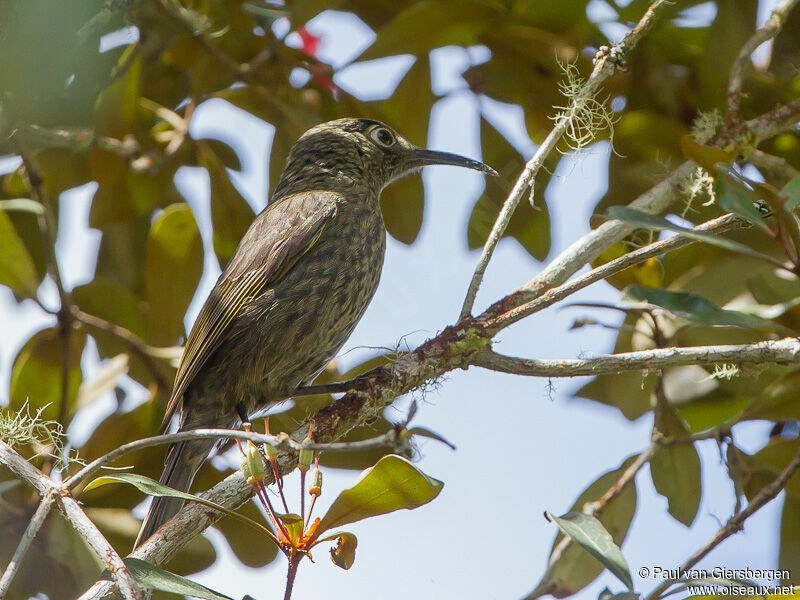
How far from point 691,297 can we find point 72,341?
232 cm

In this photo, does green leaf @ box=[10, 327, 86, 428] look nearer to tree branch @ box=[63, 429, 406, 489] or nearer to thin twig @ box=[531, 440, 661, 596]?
tree branch @ box=[63, 429, 406, 489]

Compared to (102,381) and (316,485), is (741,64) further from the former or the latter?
(102,381)

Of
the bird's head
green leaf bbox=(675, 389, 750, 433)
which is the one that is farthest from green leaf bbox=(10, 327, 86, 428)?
green leaf bbox=(675, 389, 750, 433)

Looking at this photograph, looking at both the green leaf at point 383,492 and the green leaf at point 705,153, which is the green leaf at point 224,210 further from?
the green leaf at point 705,153

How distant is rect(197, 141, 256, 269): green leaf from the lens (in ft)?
12.0

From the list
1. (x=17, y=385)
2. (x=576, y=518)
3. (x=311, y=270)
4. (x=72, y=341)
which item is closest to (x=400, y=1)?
(x=311, y=270)

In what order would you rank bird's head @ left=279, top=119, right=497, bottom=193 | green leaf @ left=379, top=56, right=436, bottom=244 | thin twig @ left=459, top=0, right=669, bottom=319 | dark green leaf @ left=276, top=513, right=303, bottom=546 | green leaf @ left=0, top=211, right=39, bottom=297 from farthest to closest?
bird's head @ left=279, top=119, right=497, bottom=193 → green leaf @ left=379, top=56, right=436, bottom=244 → green leaf @ left=0, top=211, right=39, bottom=297 → thin twig @ left=459, top=0, right=669, bottom=319 → dark green leaf @ left=276, top=513, right=303, bottom=546

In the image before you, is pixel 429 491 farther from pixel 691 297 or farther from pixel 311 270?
pixel 311 270

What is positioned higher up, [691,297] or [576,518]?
[691,297]

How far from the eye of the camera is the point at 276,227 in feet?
11.4

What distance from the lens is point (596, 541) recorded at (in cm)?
197

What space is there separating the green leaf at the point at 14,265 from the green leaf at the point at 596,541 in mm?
2153

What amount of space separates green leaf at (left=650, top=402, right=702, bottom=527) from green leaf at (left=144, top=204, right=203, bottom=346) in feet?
5.81

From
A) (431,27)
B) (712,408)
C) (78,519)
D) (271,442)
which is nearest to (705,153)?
(271,442)
